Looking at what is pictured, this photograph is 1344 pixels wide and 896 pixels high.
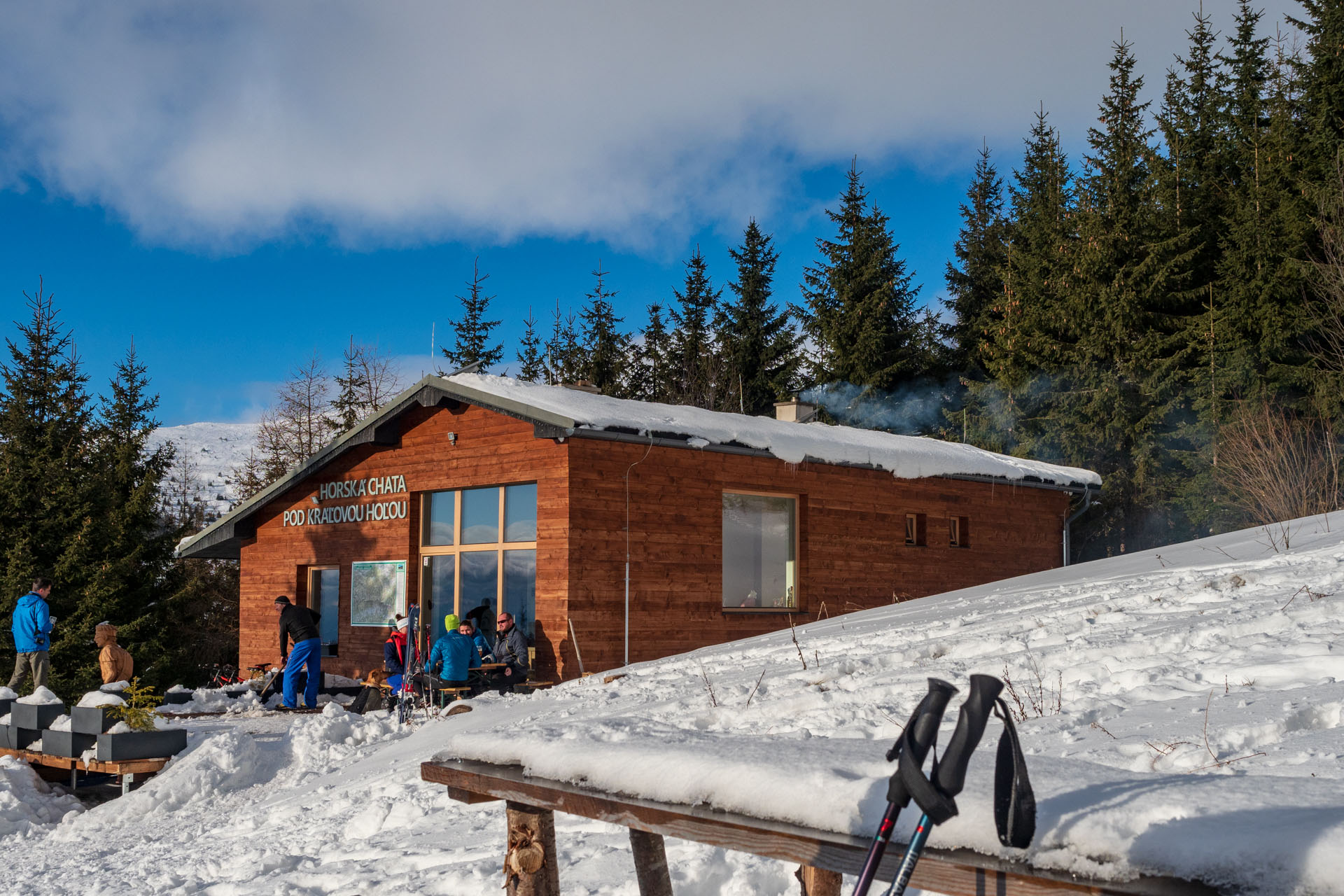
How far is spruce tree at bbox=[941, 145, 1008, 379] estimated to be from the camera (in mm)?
31969

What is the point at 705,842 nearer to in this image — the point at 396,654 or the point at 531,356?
the point at 396,654

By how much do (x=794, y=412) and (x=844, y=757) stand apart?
1624cm

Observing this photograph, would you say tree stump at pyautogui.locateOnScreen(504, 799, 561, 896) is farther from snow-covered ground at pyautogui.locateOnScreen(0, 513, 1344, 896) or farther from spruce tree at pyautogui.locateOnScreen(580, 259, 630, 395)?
spruce tree at pyautogui.locateOnScreen(580, 259, 630, 395)

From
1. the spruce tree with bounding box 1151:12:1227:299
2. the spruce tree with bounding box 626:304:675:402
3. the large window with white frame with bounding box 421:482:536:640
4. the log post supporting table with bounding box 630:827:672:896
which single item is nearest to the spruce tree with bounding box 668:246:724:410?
the spruce tree with bounding box 626:304:675:402

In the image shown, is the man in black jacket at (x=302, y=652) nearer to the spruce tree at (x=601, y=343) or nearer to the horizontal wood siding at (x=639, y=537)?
the horizontal wood siding at (x=639, y=537)

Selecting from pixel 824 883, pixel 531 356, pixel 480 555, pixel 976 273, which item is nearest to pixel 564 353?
pixel 531 356

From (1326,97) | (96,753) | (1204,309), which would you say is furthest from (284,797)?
(1326,97)

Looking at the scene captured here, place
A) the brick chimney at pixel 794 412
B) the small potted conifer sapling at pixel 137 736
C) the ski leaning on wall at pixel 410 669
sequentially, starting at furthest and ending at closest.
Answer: the brick chimney at pixel 794 412 → the ski leaning on wall at pixel 410 669 → the small potted conifer sapling at pixel 137 736

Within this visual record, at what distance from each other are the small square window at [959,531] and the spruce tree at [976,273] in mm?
13623

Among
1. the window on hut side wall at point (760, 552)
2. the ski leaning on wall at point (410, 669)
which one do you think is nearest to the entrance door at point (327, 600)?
the ski leaning on wall at point (410, 669)

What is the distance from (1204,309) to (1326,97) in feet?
18.5

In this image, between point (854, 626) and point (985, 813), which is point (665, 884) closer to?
point (985, 813)

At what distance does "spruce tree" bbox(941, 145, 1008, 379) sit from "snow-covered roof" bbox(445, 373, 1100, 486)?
45.1ft

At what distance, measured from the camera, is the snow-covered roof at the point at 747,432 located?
42.8 ft
